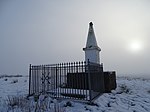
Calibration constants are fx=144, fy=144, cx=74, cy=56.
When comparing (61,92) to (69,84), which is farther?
(69,84)

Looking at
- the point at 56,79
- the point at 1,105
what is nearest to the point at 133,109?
the point at 56,79

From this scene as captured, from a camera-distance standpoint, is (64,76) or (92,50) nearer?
(64,76)

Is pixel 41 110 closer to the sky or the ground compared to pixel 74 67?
closer to the ground

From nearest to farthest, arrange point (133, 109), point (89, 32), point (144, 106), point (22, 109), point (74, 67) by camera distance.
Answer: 1. point (22, 109)
2. point (133, 109)
3. point (144, 106)
4. point (74, 67)
5. point (89, 32)

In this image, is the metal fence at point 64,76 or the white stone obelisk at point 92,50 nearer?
the metal fence at point 64,76

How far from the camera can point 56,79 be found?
382 inches

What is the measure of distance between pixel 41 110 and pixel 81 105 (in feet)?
6.66

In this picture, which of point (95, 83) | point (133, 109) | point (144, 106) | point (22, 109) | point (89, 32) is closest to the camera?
point (22, 109)

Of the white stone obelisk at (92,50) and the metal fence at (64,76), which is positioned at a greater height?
the white stone obelisk at (92,50)

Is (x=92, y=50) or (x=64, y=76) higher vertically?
(x=92, y=50)

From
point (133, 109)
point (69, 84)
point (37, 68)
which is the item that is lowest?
point (133, 109)

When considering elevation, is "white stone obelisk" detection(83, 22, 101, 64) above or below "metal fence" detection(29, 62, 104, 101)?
above

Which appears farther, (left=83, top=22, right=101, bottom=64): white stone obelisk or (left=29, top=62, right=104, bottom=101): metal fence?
(left=83, top=22, right=101, bottom=64): white stone obelisk

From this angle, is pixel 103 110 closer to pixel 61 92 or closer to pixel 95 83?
pixel 95 83
